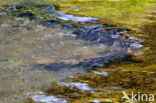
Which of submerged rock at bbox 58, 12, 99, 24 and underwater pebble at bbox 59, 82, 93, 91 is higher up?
submerged rock at bbox 58, 12, 99, 24

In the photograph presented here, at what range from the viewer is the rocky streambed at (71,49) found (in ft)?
17.1

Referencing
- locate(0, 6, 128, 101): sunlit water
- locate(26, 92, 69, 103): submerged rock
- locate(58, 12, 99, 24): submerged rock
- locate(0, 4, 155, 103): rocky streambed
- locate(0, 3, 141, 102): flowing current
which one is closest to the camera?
locate(26, 92, 69, 103): submerged rock

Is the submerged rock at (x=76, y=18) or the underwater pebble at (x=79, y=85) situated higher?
the submerged rock at (x=76, y=18)

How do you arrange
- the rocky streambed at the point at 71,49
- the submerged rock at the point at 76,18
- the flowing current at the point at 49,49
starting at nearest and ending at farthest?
the rocky streambed at the point at 71,49 → the flowing current at the point at 49,49 → the submerged rock at the point at 76,18

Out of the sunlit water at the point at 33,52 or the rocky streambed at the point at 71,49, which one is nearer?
the rocky streambed at the point at 71,49

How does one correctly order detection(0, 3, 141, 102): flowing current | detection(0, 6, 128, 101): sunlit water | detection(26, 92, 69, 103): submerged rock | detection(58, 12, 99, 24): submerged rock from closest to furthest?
detection(26, 92, 69, 103): submerged rock < detection(0, 6, 128, 101): sunlit water < detection(0, 3, 141, 102): flowing current < detection(58, 12, 99, 24): submerged rock

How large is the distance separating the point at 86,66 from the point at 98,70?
1.23ft

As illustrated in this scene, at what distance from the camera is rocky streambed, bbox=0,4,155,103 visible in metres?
5.22

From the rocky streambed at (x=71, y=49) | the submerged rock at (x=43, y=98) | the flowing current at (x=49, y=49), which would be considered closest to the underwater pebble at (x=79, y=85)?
the rocky streambed at (x=71, y=49)

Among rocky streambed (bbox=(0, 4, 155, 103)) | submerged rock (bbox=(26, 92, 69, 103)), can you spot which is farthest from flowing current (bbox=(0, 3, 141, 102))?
submerged rock (bbox=(26, 92, 69, 103))

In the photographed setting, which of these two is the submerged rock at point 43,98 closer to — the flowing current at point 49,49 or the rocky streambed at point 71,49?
the rocky streambed at point 71,49

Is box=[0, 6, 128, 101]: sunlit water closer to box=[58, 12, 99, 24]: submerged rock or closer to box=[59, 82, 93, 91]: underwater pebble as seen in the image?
box=[59, 82, 93, 91]: underwater pebble

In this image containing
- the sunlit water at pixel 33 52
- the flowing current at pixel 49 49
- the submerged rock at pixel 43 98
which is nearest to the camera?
the submerged rock at pixel 43 98

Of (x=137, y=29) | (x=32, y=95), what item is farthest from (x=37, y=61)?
(x=137, y=29)
